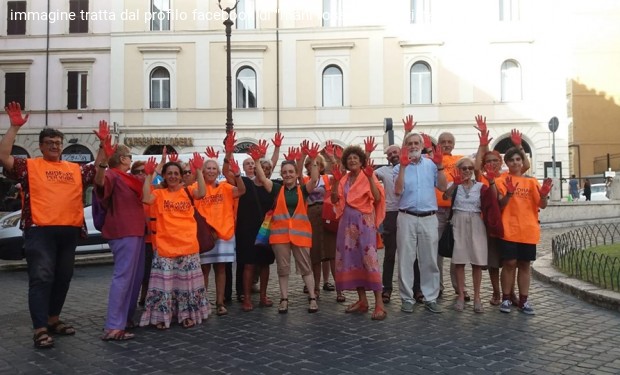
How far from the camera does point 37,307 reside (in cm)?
570

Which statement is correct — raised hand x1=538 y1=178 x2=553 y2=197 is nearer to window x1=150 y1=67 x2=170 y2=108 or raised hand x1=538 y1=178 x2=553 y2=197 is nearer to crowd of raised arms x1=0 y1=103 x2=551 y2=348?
crowd of raised arms x1=0 y1=103 x2=551 y2=348

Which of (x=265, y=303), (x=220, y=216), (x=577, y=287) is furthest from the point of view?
(x=577, y=287)

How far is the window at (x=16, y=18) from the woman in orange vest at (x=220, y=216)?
90.5 ft

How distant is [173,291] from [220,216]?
1190mm

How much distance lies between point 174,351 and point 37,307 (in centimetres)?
148

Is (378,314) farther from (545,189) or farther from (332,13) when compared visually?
(332,13)

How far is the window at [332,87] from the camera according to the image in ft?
95.9

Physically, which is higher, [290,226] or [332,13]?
[332,13]

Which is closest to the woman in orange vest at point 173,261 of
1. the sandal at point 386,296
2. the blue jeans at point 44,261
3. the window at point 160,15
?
the blue jeans at point 44,261

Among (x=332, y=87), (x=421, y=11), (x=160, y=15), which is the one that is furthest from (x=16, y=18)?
(x=421, y=11)

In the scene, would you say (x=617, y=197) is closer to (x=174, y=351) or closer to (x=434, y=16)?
(x=434, y=16)

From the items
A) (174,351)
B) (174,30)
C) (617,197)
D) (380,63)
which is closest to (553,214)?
(617,197)

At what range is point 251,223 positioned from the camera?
7391 mm

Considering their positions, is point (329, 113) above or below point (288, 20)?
below
